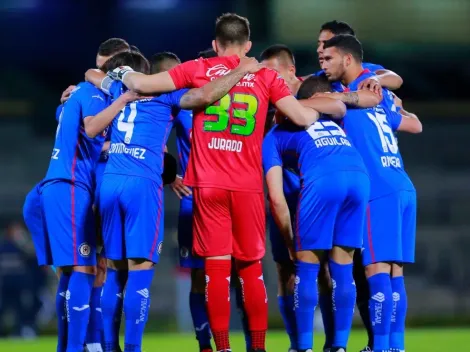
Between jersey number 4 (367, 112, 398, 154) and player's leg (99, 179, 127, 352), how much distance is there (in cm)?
200

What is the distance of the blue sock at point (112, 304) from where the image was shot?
6.74m

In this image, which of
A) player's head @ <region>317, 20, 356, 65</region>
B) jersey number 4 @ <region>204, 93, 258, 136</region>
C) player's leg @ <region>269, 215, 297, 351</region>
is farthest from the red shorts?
player's head @ <region>317, 20, 356, 65</region>

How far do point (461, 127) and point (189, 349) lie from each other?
11548mm

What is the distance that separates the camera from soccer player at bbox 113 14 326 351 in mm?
6492

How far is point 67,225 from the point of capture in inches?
274

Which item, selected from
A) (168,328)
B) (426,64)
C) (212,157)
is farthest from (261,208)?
(426,64)

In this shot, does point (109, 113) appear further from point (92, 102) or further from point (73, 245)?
point (73, 245)

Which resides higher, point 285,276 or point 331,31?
point 331,31

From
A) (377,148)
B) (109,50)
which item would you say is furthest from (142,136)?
(377,148)

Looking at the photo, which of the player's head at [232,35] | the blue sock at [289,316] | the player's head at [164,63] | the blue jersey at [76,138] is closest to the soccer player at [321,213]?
the blue sock at [289,316]

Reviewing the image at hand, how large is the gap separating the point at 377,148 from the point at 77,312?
2.51 meters

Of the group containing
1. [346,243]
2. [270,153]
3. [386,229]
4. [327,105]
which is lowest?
[346,243]

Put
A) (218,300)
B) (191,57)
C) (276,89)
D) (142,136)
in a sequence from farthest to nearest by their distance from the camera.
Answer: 1. (191,57)
2. (142,136)
3. (276,89)
4. (218,300)

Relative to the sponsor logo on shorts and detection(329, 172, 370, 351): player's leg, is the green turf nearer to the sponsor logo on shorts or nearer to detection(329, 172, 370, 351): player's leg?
the sponsor logo on shorts
